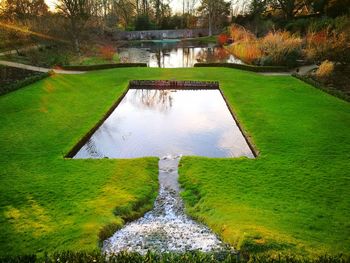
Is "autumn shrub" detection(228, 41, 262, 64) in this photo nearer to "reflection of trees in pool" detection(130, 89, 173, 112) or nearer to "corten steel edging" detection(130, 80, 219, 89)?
"corten steel edging" detection(130, 80, 219, 89)

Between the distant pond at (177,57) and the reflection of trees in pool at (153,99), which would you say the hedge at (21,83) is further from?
the distant pond at (177,57)

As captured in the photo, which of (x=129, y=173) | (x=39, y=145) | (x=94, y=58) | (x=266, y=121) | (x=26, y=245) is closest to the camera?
(x=26, y=245)

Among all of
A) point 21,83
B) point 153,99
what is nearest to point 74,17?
point 21,83

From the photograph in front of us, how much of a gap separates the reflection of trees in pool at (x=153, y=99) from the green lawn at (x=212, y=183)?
289 centimetres

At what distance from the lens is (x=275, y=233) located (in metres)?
7.00

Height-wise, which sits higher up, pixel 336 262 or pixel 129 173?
pixel 336 262

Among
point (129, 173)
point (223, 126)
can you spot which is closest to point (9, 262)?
point (129, 173)

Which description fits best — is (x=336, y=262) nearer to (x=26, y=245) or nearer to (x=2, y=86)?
(x=26, y=245)

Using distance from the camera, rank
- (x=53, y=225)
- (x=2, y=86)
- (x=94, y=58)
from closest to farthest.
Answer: (x=53, y=225), (x=2, y=86), (x=94, y=58)

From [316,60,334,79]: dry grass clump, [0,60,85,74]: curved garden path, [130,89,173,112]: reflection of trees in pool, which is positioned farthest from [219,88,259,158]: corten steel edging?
[0,60,85,74]: curved garden path

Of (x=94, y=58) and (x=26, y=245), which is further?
(x=94, y=58)

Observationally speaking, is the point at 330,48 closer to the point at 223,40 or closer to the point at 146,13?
the point at 223,40

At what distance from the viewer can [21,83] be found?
20.2m

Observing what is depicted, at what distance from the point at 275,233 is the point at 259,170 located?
3058 mm
